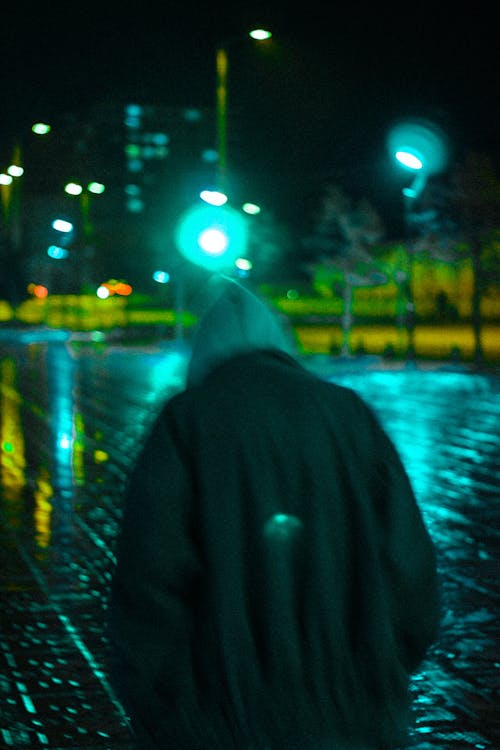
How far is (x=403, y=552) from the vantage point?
2.74 m

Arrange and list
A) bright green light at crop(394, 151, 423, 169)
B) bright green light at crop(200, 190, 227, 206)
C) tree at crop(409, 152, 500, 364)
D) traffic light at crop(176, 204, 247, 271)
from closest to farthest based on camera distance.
A: bright green light at crop(394, 151, 423, 169) → traffic light at crop(176, 204, 247, 271) → bright green light at crop(200, 190, 227, 206) → tree at crop(409, 152, 500, 364)

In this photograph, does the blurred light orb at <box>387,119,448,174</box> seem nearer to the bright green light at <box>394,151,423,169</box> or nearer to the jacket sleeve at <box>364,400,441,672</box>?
the bright green light at <box>394,151,423,169</box>

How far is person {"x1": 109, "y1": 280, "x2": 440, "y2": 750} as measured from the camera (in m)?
2.61

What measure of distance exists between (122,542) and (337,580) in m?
0.44

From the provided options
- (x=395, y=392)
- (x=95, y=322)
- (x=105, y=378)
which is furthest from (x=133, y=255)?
(x=395, y=392)

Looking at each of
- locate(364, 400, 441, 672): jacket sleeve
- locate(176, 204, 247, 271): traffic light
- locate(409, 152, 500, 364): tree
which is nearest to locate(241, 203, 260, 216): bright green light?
locate(409, 152, 500, 364): tree

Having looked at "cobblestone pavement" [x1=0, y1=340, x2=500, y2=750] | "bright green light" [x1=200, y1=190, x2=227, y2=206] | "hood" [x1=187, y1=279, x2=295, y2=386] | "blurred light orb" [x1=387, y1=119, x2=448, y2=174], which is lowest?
"cobblestone pavement" [x1=0, y1=340, x2=500, y2=750]

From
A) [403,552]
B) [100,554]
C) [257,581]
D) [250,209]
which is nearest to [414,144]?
[100,554]

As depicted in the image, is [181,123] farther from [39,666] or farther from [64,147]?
[39,666]

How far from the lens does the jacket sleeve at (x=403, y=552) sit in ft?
8.96

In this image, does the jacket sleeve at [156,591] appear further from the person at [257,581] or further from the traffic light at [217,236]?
the traffic light at [217,236]

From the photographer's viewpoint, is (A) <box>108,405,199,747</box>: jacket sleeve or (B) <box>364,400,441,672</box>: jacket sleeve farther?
(B) <box>364,400,441,672</box>: jacket sleeve

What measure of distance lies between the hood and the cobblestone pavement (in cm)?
271

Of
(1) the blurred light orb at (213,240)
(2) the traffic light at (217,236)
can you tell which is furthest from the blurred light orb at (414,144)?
(2) the traffic light at (217,236)
